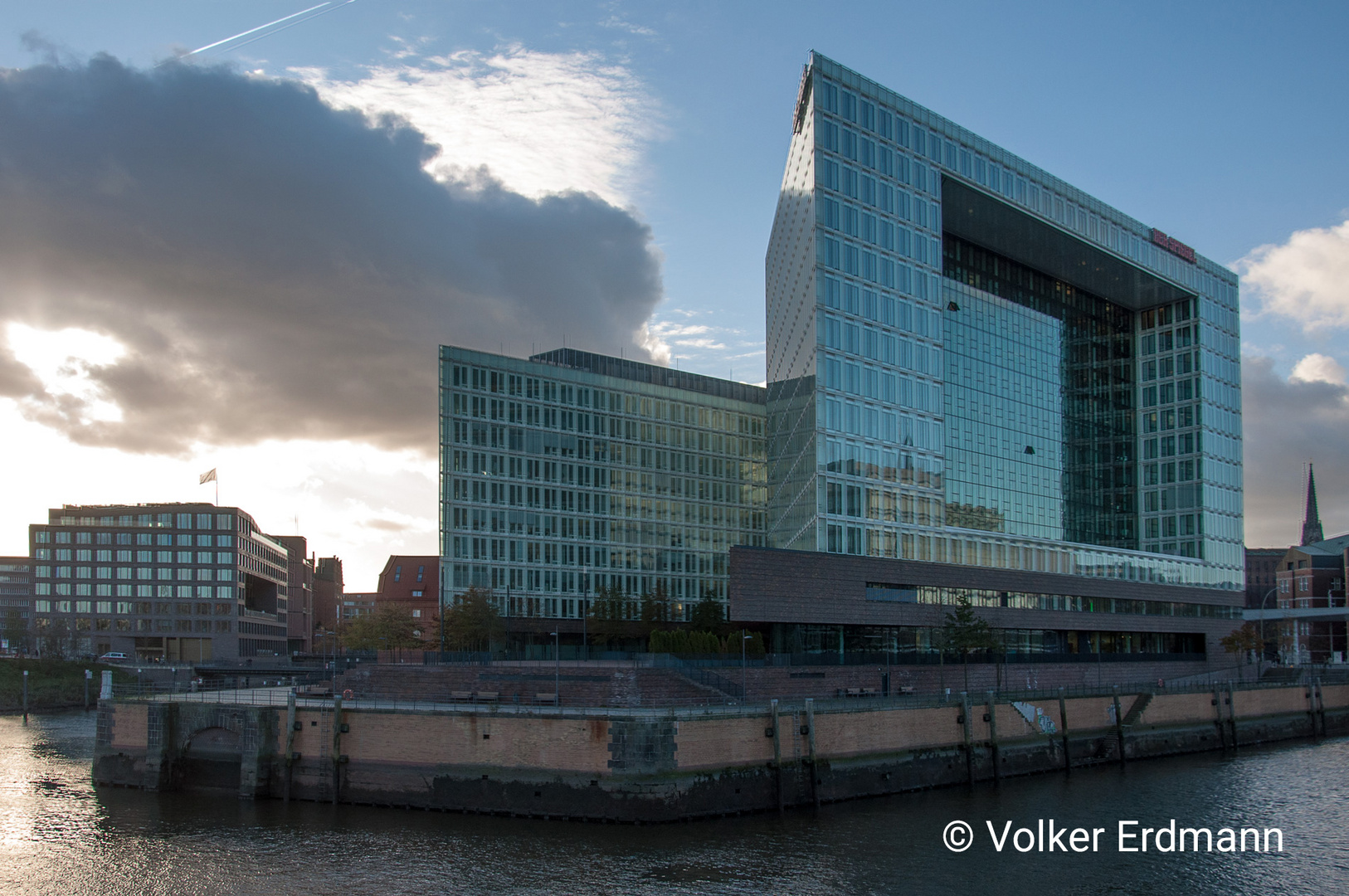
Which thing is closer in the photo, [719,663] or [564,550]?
[719,663]

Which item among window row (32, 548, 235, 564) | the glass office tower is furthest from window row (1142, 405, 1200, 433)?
window row (32, 548, 235, 564)

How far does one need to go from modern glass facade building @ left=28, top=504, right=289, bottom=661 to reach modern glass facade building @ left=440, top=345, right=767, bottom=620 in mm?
78770

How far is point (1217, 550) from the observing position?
12244 cm

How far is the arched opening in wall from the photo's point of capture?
55.2m

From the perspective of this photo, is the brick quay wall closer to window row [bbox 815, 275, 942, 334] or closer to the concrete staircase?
the concrete staircase

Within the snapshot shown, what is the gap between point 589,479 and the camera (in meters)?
121

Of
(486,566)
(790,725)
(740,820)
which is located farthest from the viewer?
(486,566)

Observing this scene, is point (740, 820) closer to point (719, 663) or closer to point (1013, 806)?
point (1013, 806)

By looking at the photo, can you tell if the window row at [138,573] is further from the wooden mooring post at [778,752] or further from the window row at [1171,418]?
the wooden mooring post at [778,752]

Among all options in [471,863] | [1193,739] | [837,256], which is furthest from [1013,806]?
[837,256]

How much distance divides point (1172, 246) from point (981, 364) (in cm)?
3115

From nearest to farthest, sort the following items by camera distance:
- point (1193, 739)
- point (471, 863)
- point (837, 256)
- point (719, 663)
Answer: point (471, 863) → point (719, 663) → point (1193, 739) → point (837, 256)

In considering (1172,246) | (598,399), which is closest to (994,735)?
(598,399)

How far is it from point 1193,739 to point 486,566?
66611 millimetres
